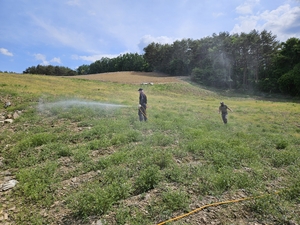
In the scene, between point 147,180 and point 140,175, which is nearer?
point 147,180

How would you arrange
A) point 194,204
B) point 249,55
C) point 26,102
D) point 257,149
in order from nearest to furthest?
point 194,204
point 257,149
point 26,102
point 249,55

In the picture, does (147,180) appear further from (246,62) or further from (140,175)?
(246,62)

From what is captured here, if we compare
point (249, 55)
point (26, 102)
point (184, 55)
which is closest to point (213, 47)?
point (249, 55)

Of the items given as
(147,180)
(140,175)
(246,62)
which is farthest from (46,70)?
(147,180)

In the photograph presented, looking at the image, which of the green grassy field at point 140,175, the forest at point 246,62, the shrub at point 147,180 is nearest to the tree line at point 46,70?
the forest at point 246,62

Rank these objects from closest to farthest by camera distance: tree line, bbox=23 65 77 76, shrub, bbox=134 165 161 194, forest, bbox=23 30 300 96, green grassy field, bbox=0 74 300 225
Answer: green grassy field, bbox=0 74 300 225 → shrub, bbox=134 165 161 194 → forest, bbox=23 30 300 96 → tree line, bbox=23 65 77 76

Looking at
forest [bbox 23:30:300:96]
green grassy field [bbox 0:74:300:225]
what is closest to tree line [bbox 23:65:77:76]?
forest [bbox 23:30:300:96]

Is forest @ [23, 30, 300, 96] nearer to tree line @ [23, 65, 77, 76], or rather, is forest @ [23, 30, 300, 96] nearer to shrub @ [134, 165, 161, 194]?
shrub @ [134, 165, 161, 194]

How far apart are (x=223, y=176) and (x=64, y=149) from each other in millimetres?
4893

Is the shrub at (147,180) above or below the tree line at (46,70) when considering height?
below

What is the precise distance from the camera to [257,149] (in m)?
7.70

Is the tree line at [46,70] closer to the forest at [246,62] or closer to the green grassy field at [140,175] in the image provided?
the forest at [246,62]

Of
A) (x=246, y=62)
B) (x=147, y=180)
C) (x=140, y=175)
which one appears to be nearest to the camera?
(x=147, y=180)

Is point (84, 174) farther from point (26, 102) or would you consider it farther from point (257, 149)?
point (26, 102)
